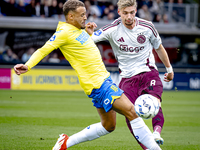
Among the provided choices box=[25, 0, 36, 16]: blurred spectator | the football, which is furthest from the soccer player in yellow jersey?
box=[25, 0, 36, 16]: blurred spectator

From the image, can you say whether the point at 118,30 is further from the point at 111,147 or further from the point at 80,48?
the point at 111,147

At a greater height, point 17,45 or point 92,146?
point 92,146

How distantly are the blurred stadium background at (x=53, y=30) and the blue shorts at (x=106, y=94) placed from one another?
44.7 feet

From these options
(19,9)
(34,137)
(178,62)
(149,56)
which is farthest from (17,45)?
(149,56)

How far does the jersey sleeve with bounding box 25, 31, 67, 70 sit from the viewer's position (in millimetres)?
3985

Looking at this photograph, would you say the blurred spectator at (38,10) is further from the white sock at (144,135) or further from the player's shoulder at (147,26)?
the white sock at (144,135)

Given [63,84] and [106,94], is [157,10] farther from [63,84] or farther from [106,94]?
[106,94]

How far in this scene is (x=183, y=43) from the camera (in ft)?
81.3

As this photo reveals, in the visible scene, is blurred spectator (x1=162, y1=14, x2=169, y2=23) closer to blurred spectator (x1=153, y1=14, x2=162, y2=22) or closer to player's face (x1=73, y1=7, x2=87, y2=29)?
blurred spectator (x1=153, y1=14, x2=162, y2=22)

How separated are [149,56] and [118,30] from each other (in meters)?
0.68

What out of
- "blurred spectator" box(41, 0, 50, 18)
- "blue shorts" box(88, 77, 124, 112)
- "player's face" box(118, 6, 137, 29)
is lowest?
"blurred spectator" box(41, 0, 50, 18)

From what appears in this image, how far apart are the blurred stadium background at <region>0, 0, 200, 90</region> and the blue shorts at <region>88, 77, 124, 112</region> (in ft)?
44.7

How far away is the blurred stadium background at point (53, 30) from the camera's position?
1783 cm

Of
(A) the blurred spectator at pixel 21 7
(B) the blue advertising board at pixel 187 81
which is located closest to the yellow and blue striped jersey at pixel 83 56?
(B) the blue advertising board at pixel 187 81
